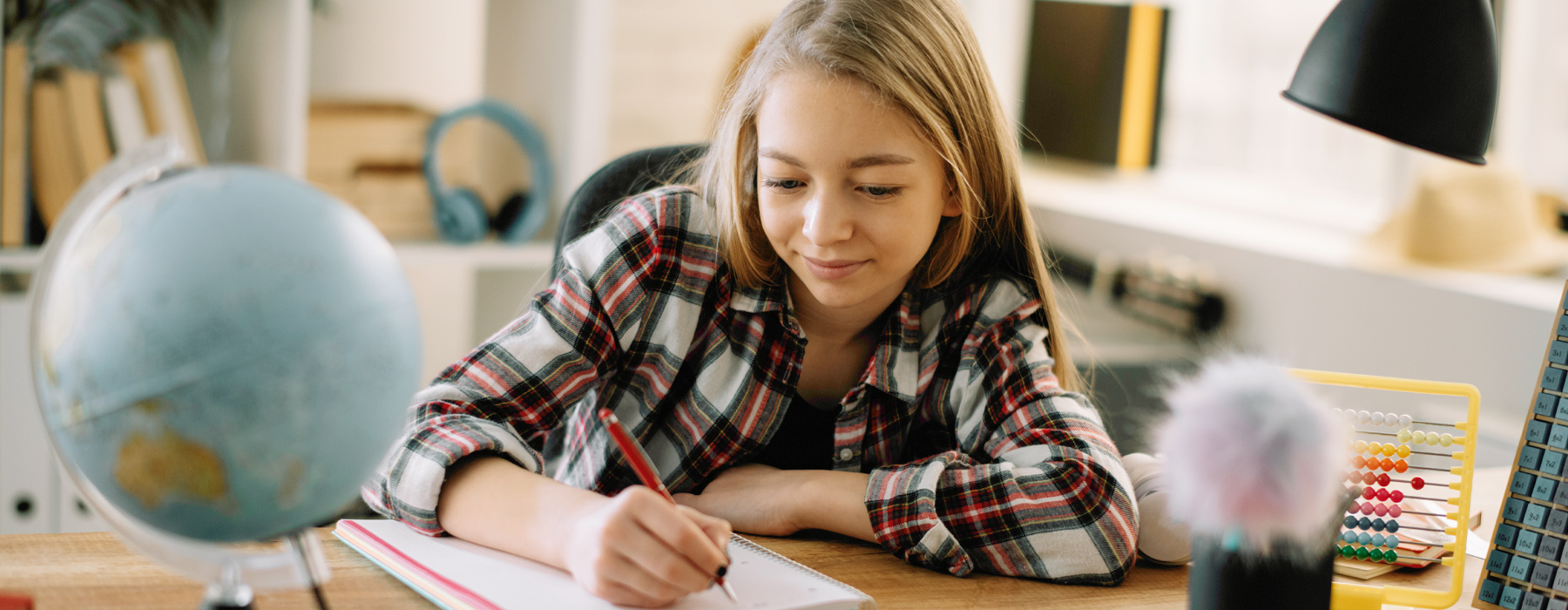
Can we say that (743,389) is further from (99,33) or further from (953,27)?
(99,33)

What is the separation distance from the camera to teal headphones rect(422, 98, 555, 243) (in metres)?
2.15

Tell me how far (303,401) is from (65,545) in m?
0.37

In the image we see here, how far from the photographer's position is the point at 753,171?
112 cm

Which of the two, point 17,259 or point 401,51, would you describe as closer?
point 17,259

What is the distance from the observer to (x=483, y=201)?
2301 mm

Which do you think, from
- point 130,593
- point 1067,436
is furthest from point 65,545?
point 1067,436

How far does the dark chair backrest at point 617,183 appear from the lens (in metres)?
1.29

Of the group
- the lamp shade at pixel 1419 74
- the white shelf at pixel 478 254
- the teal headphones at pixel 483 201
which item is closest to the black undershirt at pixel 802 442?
the lamp shade at pixel 1419 74

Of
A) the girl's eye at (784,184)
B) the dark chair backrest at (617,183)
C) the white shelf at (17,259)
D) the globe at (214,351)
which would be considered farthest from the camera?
the white shelf at (17,259)

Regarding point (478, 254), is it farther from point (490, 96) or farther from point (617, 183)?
point (617, 183)

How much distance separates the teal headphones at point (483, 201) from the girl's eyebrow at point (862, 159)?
126cm

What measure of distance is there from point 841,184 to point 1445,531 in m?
0.50

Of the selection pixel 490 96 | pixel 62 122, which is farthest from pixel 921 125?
pixel 490 96

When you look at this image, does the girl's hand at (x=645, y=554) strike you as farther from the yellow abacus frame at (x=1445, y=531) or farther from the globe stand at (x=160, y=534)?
the yellow abacus frame at (x=1445, y=531)
